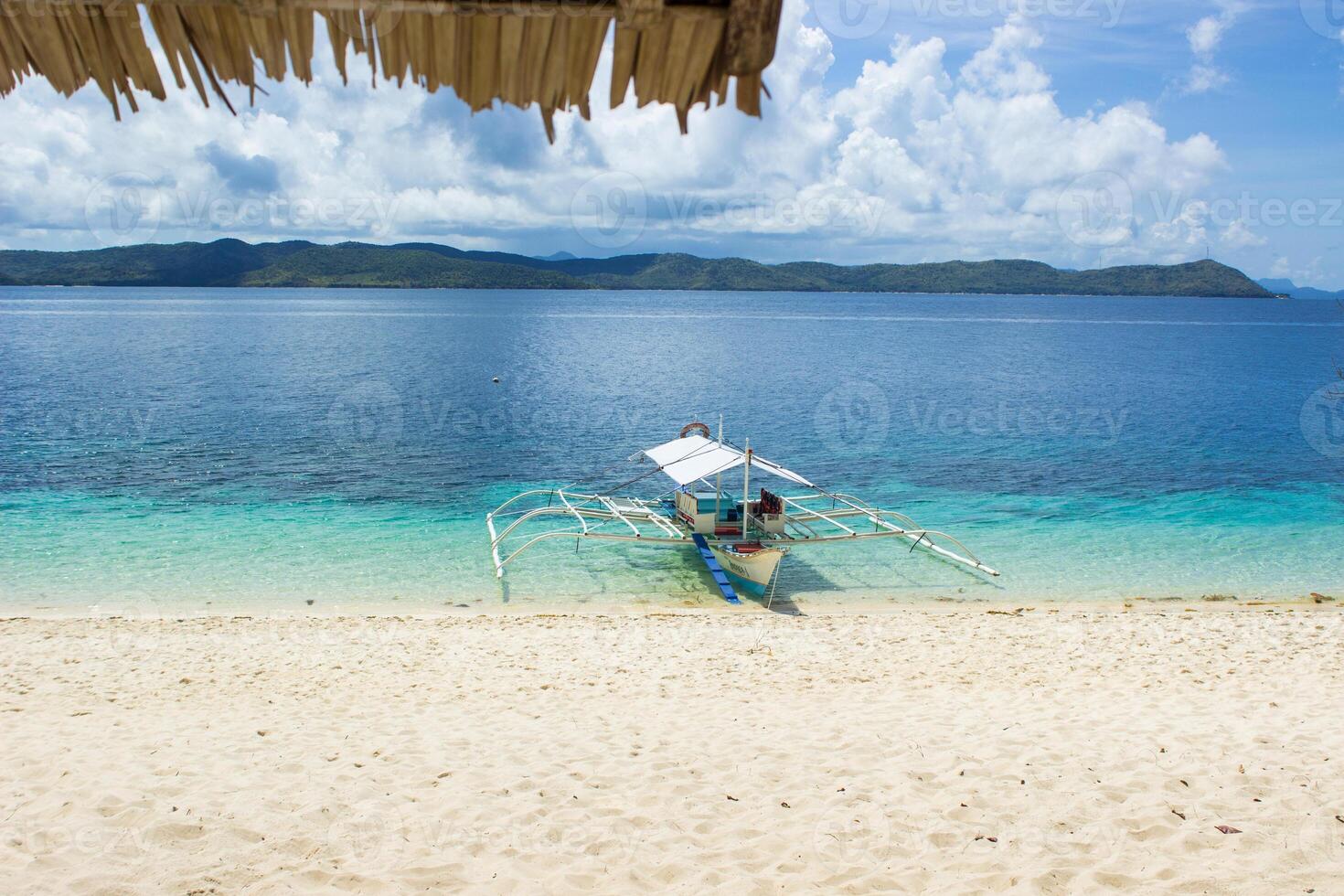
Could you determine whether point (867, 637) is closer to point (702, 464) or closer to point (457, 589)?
point (702, 464)

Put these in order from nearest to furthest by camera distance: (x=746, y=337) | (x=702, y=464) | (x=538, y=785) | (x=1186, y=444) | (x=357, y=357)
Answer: (x=538, y=785) < (x=702, y=464) < (x=1186, y=444) < (x=357, y=357) < (x=746, y=337)

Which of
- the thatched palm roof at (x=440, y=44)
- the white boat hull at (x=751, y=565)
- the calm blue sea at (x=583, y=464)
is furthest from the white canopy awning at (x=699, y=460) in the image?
the thatched palm roof at (x=440, y=44)

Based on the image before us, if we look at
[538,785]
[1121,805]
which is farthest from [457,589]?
[1121,805]

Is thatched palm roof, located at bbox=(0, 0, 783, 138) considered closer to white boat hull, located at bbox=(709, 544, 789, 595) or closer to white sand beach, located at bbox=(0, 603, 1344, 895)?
white sand beach, located at bbox=(0, 603, 1344, 895)

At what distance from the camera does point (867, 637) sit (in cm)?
1386

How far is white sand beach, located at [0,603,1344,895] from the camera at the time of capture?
5965mm

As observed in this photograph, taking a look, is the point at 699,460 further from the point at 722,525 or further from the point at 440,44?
the point at 440,44

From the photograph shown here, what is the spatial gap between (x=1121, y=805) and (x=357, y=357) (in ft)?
233

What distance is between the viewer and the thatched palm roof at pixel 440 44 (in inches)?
99.0

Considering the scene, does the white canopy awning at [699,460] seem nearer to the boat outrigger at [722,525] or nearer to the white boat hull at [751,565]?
the boat outrigger at [722,525]

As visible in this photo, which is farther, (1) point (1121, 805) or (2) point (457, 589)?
(2) point (457, 589)

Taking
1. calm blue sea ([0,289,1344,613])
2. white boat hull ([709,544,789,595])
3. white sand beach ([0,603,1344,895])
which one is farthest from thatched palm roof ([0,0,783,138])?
calm blue sea ([0,289,1344,613])

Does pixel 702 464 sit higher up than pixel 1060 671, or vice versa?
pixel 702 464

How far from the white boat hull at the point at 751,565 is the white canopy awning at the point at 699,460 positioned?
64.4 inches
